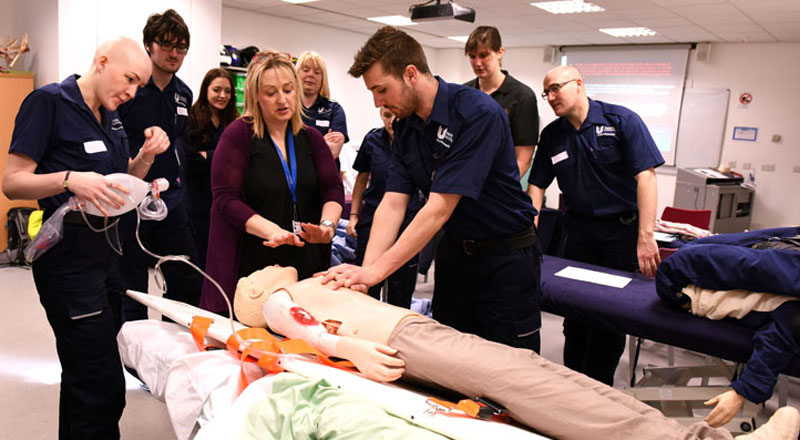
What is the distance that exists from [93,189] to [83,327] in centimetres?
43

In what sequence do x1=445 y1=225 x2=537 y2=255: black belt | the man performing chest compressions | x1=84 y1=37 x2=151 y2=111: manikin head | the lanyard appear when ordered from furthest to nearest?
1. the lanyard
2. x1=445 y1=225 x2=537 y2=255: black belt
3. x1=84 y1=37 x2=151 y2=111: manikin head
4. the man performing chest compressions

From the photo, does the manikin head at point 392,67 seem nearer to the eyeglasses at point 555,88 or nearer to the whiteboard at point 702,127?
the eyeglasses at point 555,88

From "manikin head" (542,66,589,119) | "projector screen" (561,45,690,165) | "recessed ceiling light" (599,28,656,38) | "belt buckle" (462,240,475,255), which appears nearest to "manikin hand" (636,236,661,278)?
"manikin head" (542,66,589,119)

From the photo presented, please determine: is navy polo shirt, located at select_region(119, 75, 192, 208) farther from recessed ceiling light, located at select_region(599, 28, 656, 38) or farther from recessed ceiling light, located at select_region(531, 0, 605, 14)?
recessed ceiling light, located at select_region(599, 28, 656, 38)

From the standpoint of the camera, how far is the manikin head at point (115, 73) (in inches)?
66.9

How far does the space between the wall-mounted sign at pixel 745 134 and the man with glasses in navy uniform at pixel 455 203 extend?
7.58 metres

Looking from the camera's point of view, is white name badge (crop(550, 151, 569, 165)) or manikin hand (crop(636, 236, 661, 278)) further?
white name badge (crop(550, 151, 569, 165))

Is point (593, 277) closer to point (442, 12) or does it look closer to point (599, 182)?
point (599, 182)

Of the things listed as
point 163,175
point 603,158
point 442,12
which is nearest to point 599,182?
point 603,158

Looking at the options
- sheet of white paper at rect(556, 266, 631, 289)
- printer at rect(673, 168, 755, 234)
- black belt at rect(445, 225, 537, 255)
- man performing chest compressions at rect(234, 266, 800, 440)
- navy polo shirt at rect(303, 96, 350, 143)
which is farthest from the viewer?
printer at rect(673, 168, 755, 234)

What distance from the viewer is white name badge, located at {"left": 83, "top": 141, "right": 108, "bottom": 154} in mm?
1720

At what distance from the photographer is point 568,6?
21.4 feet

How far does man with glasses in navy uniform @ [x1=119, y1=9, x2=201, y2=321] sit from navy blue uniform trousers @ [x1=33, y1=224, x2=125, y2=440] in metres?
0.85

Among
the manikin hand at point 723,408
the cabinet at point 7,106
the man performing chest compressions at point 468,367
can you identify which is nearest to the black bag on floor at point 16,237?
the cabinet at point 7,106
